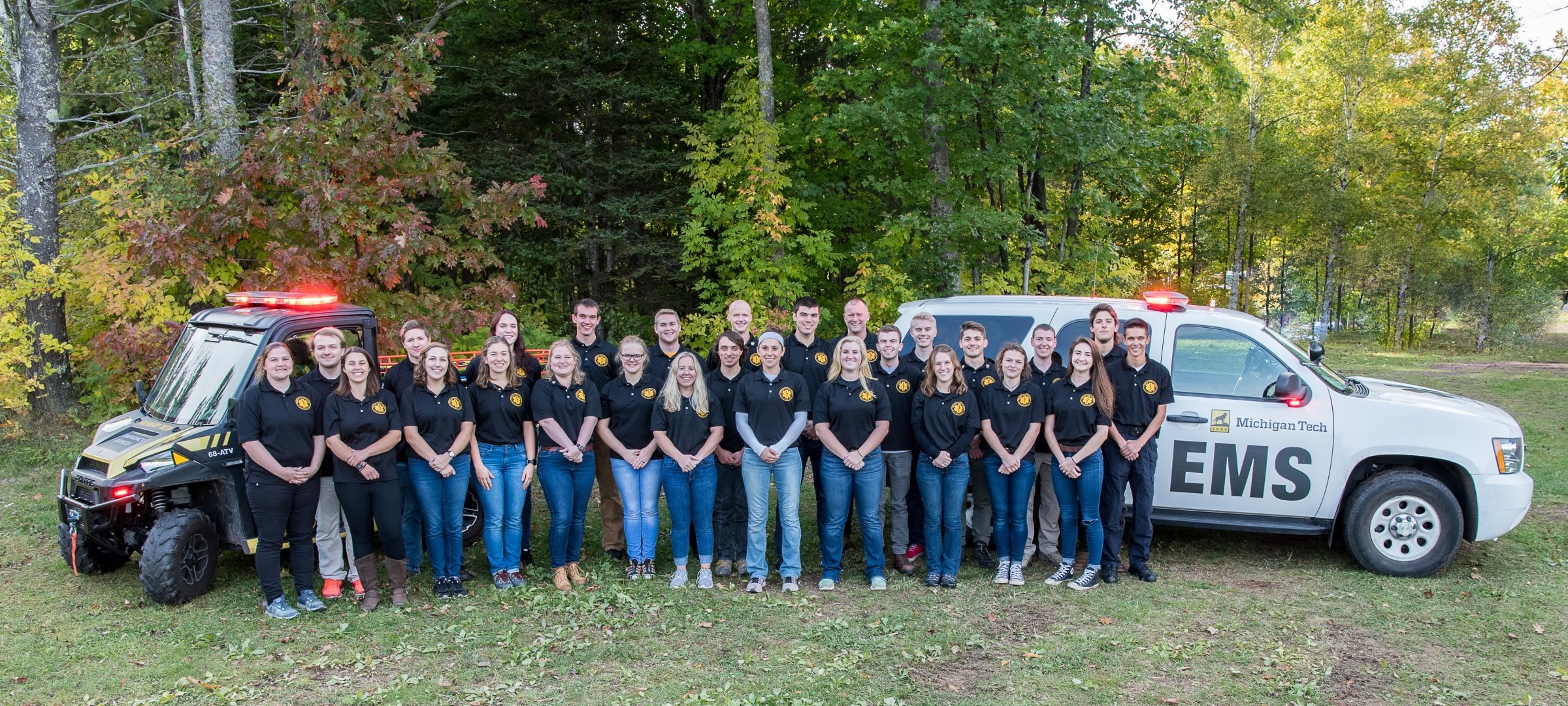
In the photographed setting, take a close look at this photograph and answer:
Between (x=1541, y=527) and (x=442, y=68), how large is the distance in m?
17.2

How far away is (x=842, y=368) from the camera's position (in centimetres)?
632

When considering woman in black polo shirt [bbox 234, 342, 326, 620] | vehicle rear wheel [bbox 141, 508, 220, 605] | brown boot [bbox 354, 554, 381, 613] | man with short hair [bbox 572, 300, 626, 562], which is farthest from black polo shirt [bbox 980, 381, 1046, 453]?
vehicle rear wheel [bbox 141, 508, 220, 605]

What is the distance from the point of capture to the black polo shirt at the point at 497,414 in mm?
6293

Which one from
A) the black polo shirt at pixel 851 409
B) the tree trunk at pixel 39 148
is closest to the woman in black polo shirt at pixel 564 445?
the black polo shirt at pixel 851 409

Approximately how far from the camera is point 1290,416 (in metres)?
6.59

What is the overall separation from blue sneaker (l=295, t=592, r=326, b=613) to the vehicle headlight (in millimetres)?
7658

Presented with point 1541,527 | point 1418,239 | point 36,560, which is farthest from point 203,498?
point 1418,239

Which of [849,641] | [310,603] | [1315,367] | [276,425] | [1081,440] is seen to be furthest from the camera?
[1315,367]

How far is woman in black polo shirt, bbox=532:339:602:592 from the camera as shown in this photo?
6375 millimetres

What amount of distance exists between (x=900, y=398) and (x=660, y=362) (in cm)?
172

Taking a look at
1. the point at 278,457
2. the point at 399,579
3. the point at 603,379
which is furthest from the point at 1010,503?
the point at 278,457

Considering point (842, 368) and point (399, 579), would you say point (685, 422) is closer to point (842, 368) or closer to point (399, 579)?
point (842, 368)

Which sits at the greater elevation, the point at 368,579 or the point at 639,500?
the point at 639,500

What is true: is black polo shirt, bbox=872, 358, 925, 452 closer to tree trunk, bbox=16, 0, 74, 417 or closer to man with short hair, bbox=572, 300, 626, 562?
man with short hair, bbox=572, 300, 626, 562
